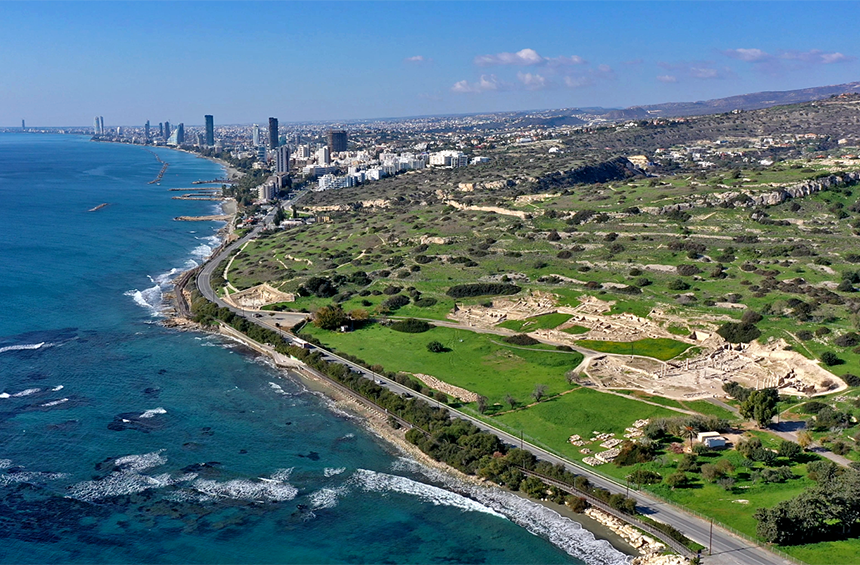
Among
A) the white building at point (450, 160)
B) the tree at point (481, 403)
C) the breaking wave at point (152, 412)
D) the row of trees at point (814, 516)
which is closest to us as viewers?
the row of trees at point (814, 516)

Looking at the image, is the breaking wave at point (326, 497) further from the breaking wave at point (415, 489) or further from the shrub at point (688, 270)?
the shrub at point (688, 270)

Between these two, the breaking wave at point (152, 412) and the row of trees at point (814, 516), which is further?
the breaking wave at point (152, 412)

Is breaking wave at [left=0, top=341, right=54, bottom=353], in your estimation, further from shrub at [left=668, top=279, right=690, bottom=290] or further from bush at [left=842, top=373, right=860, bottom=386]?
bush at [left=842, top=373, right=860, bottom=386]

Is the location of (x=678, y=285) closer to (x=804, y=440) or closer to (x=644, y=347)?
(x=644, y=347)

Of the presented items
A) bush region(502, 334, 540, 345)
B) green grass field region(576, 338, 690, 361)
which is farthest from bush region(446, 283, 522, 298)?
green grass field region(576, 338, 690, 361)

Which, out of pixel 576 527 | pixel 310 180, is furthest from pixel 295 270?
pixel 310 180

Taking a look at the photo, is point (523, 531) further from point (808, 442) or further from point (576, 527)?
point (808, 442)

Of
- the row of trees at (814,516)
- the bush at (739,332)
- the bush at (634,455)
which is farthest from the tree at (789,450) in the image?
the bush at (739,332)
